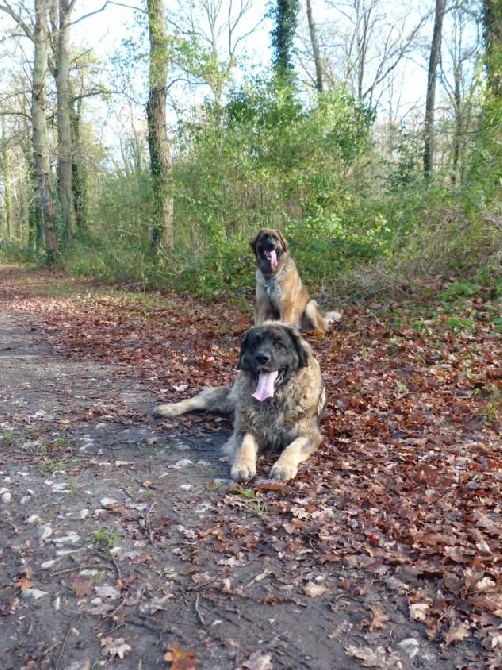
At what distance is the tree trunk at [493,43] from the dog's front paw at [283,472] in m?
10.8

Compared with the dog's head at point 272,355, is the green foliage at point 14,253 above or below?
above

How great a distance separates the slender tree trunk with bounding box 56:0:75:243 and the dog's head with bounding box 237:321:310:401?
23711 mm

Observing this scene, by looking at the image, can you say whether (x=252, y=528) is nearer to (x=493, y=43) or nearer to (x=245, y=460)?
(x=245, y=460)

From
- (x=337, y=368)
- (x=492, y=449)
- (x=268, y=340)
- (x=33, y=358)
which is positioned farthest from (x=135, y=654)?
(x=33, y=358)

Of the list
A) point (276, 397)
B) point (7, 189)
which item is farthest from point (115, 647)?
point (7, 189)

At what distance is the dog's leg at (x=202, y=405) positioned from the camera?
6.92 m

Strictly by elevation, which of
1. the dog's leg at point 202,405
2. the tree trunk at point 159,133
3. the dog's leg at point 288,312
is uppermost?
the tree trunk at point 159,133

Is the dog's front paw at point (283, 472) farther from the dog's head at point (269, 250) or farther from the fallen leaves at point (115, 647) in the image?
the dog's head at point (269, 250)

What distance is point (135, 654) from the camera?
3045 mm

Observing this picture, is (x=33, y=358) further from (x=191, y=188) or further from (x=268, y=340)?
(x=191, y=188)

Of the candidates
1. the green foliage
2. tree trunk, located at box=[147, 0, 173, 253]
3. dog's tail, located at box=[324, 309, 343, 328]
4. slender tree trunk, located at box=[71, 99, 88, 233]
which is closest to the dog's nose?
dog's tail, located at box=[324, 309, 343, 328]

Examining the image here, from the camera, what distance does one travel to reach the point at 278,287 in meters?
10.2

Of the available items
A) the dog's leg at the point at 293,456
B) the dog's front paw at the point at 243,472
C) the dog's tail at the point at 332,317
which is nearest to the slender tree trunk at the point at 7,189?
the dog's tail at the point at 332,317

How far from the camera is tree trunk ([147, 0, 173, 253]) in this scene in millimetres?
16875
